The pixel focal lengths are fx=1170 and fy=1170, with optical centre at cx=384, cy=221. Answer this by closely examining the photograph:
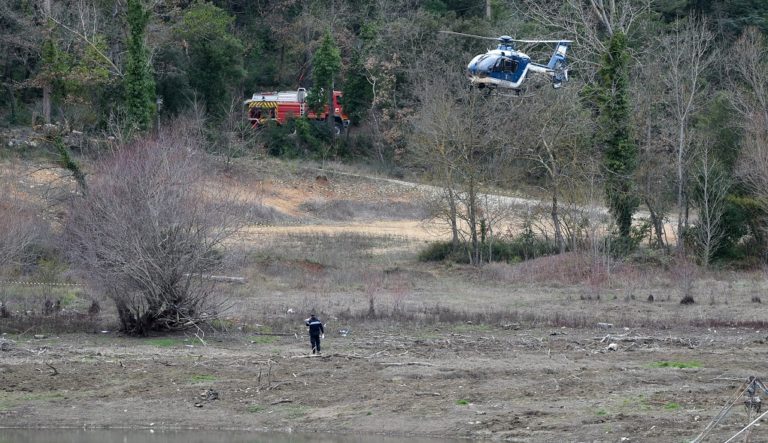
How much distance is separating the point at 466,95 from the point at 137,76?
14.1m

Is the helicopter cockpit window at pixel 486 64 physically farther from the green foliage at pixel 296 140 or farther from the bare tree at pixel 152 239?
the green foliage at pixel 296 140

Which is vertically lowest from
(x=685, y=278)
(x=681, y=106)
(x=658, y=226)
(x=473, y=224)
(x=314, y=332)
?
(x=685, y=278)

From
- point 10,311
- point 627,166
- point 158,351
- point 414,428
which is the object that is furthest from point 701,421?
point 627,166

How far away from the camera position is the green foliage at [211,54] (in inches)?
2494

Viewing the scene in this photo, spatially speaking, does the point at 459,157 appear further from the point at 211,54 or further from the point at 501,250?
the point at 211,54

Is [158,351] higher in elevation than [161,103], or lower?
lower

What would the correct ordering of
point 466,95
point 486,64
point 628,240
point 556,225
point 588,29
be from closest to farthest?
point 486,64 < point 556,225 < point 628,240 < point 588,29 < point 466,95

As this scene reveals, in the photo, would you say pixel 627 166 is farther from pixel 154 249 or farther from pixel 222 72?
pixel 222 72

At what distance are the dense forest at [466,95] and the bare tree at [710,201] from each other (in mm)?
75

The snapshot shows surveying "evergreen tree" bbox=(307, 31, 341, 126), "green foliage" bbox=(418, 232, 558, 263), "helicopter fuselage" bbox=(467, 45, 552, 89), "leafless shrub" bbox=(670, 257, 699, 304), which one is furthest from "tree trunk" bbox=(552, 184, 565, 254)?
"evergreen tree" bbox=(307, 31, 341, 126)

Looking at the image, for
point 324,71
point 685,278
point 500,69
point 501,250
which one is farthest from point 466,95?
point 324,71

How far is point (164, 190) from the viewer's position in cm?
2664

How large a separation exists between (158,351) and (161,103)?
40.8 meters

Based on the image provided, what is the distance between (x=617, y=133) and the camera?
45344 mm
